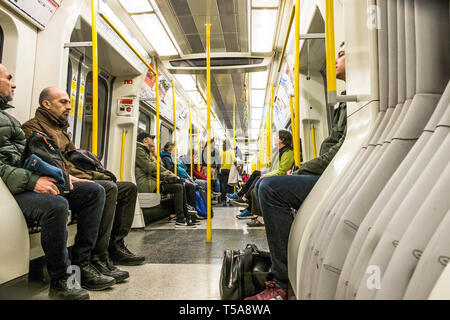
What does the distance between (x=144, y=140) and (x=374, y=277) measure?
4079 mm

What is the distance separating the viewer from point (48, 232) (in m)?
1.36

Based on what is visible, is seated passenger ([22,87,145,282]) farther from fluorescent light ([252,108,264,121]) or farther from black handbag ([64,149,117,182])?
fluorescent light ([252,108,264,121])

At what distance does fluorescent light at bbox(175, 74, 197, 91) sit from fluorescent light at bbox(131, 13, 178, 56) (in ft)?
4.68

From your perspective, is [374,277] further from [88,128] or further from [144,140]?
[144,140]

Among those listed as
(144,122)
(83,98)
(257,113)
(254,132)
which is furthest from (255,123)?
(83,98)

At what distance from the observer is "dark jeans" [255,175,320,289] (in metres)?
1.30

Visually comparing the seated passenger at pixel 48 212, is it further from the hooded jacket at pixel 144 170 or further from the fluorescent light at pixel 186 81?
the fluorescent light at pixel 186 81

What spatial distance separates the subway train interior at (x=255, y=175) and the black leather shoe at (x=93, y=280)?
11mm

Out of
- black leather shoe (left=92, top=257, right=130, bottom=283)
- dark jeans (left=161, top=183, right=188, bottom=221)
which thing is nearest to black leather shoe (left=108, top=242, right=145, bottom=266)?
black leather shoe (left=92, top=257, right=130, bottom=283)

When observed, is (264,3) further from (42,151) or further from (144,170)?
(42,151)

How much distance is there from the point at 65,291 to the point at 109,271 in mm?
336

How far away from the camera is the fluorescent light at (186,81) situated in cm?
559

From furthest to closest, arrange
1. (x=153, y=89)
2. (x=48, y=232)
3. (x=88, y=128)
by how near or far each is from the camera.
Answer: (x=153, y=89)
(x=88, y=128)
(x=48, y=232)
